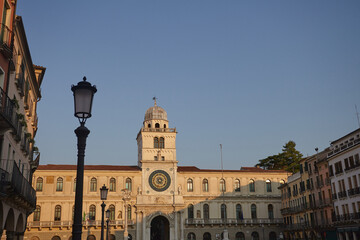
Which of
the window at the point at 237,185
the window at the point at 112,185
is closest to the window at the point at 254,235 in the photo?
the window at the point at 237,185

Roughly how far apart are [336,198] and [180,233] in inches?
1044

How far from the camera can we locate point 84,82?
31.4ft

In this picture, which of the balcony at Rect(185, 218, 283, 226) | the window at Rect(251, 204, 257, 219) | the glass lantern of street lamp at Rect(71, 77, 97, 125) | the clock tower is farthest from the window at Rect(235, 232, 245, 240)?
the glass lantern of street lamp at Rect(71, 77, 97, 125)

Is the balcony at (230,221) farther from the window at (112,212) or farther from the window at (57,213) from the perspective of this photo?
the window at (57,213)

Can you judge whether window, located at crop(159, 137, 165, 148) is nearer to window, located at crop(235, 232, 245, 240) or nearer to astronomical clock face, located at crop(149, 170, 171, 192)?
astronomical clock face, located at crop(149, 170, 171, 192)

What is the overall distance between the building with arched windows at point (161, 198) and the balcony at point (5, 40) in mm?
45955

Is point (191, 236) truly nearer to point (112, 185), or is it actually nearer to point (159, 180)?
point (159, 180)

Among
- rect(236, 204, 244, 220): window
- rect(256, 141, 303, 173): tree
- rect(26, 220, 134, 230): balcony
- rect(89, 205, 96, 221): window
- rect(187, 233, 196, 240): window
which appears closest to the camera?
rect(26, 220, 134, 230): balcony

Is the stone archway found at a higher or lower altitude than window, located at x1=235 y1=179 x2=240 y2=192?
lower

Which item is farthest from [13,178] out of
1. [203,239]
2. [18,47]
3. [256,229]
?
[256,229]

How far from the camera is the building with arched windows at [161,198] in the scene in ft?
200

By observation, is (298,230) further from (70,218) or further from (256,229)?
(70,218)

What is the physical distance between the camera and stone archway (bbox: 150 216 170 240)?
2618 inches

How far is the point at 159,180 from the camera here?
65.2 m
